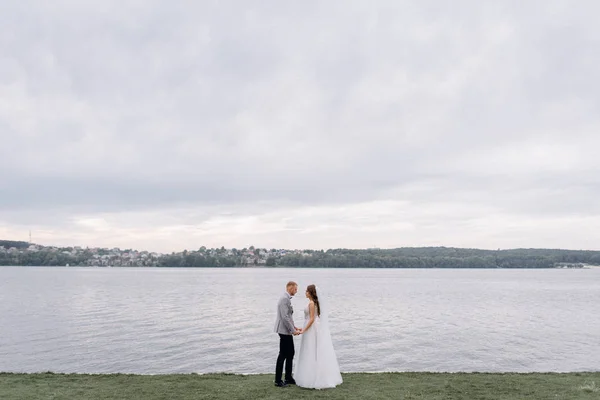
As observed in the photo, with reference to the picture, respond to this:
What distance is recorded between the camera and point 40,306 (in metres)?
59.8

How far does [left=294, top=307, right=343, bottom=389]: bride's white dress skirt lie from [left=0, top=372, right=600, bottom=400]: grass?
0.27 metres

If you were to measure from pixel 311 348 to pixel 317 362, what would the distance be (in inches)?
15.1

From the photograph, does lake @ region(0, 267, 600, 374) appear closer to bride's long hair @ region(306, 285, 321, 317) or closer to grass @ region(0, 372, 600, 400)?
grass @ region(0, 372, 600, 400)

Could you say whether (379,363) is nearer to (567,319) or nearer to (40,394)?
(40,394)

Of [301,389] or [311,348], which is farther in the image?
[311,348]

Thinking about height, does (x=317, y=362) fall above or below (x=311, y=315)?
below

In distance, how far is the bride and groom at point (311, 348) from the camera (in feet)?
43.2

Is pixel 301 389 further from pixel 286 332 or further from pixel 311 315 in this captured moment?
pixel 311 315

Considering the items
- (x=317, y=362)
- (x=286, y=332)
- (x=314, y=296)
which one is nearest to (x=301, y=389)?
(x=317, y=362)

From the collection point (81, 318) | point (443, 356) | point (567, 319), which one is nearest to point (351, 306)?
point (567, 319)

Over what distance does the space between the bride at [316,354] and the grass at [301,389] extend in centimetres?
29

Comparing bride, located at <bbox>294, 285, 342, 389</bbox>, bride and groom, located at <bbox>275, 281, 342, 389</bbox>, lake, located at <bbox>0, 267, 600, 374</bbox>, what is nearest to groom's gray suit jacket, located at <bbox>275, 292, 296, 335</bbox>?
bride and groom, located at <bbox>275, 281, 342, 389</bbox>

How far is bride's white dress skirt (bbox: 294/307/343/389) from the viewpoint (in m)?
13.1

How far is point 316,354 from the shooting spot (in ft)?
43.7
